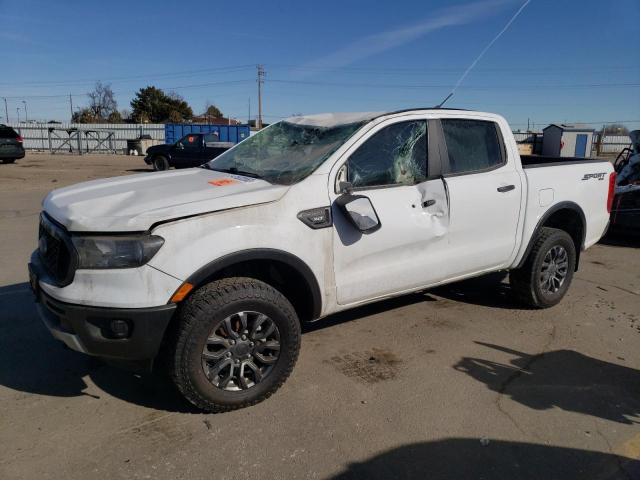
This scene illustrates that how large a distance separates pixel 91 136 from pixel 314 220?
45.9 m

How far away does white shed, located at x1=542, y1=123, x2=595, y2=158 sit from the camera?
27312 mm

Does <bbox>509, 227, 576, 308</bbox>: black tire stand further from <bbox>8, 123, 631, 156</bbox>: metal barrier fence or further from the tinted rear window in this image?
<bbox>8, 123, 631, 156</bbox>: metal barrier fence

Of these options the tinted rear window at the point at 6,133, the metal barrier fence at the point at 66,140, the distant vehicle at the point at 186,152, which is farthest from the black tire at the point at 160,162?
the metal barrier fence at the point at 66,140

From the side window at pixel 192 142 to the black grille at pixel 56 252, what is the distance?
17826 millimetres

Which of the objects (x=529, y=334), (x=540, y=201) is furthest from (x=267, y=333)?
(x=540, y=201)

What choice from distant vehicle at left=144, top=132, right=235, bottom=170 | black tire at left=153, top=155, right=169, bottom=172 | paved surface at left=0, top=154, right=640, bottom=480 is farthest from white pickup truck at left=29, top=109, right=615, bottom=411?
black tire at left=153, top=155, right=169, bottom=172

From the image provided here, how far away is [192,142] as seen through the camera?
20.6m

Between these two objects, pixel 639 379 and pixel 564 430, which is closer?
pixel 564 430

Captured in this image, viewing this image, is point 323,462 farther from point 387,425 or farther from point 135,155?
point 135,155

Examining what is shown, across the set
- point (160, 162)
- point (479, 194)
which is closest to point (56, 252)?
point (479, 194)

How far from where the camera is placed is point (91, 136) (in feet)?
144

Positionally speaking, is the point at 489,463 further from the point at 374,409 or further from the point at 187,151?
the point at 187,151

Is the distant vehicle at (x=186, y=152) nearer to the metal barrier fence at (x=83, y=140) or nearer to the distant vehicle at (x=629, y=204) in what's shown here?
the distant vehicle at (x=629, y=204)

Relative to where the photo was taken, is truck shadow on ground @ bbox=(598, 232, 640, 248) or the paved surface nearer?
the paved surface
